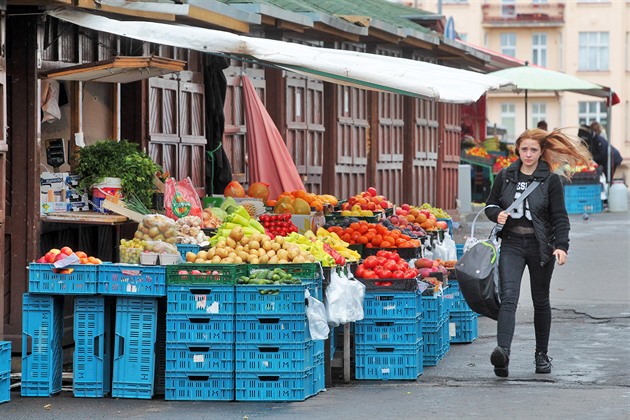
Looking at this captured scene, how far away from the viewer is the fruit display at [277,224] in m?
12.7

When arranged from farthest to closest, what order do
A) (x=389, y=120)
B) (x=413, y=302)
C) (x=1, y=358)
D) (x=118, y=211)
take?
1. (x=389, y=120)
2. (x=118, y=211)
3. (x=413, y=302)
4. (x=1, y=358)

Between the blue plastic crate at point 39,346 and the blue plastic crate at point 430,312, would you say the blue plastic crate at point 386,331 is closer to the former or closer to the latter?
the blue plastic crate at point 430,312

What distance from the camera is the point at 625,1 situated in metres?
72.2

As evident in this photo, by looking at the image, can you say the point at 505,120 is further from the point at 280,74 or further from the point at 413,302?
the point at 413,302

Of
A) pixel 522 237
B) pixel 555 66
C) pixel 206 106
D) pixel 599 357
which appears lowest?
pixel 599 357

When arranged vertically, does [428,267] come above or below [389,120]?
below

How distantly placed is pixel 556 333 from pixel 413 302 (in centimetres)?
322

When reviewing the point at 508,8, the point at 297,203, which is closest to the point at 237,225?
the point at 297,203

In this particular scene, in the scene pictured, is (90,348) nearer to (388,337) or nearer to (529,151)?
(388,337)

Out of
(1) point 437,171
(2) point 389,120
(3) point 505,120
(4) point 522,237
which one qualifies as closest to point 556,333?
(4) point 522,237

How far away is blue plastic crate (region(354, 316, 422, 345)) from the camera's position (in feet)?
34.8

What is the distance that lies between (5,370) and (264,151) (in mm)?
6655

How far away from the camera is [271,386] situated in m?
9.59

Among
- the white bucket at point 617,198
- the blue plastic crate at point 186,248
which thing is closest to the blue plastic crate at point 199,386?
the blue plastic crate at point 186,248
